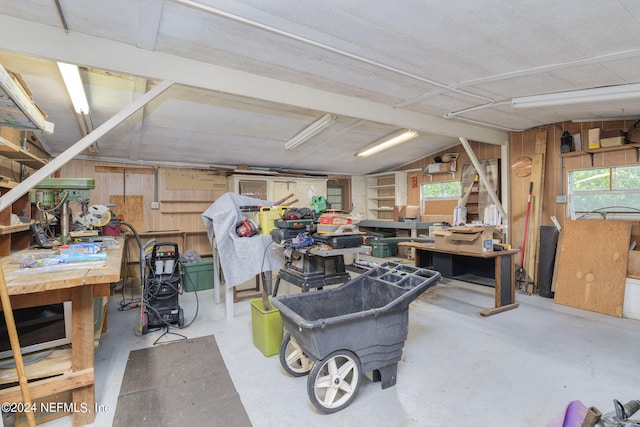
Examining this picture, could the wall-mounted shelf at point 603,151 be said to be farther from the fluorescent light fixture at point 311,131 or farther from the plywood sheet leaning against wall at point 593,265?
the fluorescent light fixture at point 311,131

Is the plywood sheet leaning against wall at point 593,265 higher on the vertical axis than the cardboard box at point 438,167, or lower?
lower

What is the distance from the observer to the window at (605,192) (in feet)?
12.8

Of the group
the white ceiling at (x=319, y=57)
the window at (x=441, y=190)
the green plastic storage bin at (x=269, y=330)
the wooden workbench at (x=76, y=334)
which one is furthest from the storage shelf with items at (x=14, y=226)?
the window at (x=441, y=190)

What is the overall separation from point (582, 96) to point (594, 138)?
4.52ft

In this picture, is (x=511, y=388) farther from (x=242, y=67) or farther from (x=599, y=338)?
(x=242, y=67)

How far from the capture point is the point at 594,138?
4.02 metres

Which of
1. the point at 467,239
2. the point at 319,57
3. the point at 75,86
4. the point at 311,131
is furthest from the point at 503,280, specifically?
the point at 75,86

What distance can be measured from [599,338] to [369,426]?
2660 mm

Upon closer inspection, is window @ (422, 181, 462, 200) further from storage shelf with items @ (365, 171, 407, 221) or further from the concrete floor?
the concrete floor

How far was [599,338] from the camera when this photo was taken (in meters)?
2.96

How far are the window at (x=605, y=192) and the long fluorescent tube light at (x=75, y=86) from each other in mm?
5986

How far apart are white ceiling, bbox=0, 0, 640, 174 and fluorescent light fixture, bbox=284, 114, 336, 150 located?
171 millimetres

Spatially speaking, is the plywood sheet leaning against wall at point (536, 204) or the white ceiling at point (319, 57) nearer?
the white ceiling at point (319, 57)

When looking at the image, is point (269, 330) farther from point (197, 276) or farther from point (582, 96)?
point (582, 96)
